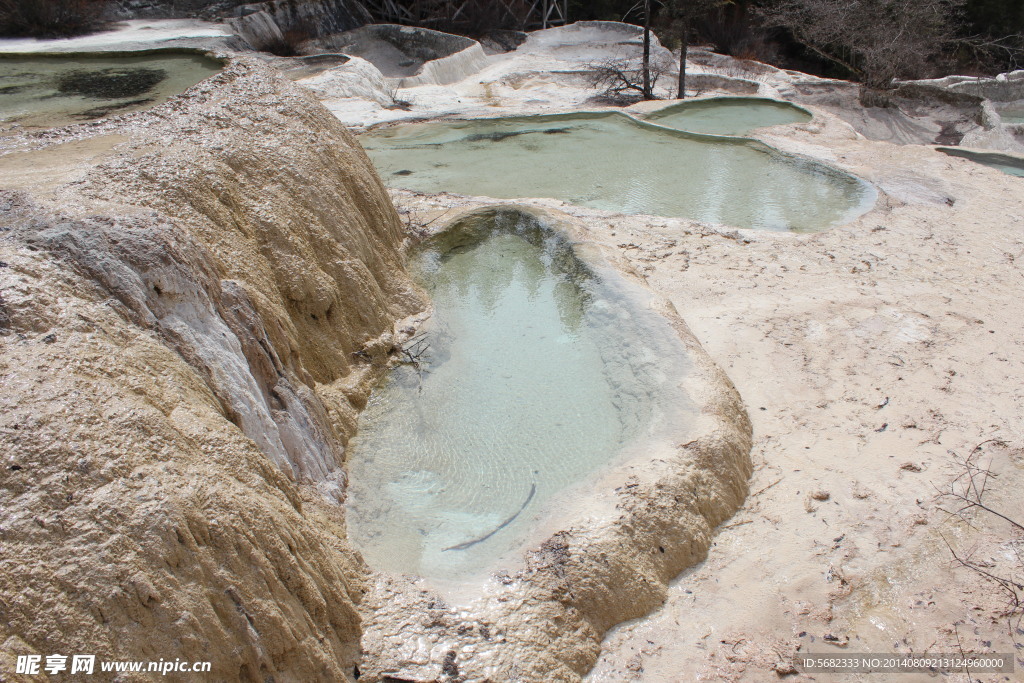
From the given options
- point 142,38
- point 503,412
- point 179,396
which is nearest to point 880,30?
point 142,38

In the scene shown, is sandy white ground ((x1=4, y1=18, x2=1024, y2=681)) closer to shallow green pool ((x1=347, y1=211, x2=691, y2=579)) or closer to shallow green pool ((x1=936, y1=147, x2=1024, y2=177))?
shallow green pool ((x1=347, y1=211, x2=691, y2=579))

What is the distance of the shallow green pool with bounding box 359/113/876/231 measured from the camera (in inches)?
268

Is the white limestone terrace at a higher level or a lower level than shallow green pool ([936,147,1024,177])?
higher

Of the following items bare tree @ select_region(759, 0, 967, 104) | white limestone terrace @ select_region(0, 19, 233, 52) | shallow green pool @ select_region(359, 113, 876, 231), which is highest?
white limestone terrace @ select_region(0, 19, 233, 52)

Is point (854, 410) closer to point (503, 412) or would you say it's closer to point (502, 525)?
point (503, 412)

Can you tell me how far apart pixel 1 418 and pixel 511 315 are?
328cm

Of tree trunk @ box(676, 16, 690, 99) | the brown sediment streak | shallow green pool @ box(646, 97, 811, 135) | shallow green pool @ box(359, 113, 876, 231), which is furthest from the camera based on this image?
tree trunk @ box(676, 16, 690, 99)

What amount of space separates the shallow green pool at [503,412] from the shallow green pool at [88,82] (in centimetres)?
255

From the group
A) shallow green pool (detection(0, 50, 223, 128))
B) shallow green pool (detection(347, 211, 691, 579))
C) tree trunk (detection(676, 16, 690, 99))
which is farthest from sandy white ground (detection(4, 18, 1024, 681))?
tree trunk (detection(676, 16, 690, 99))

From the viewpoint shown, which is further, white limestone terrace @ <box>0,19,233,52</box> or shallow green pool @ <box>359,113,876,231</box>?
white limestone terrace @ <box>0,19,233,52</box>

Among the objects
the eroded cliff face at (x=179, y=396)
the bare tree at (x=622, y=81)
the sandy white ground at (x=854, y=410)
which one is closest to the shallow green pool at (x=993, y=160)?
the sandy white ground at (x=854, y=410)

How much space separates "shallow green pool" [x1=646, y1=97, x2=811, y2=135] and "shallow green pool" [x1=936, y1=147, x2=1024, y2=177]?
6.66 feet

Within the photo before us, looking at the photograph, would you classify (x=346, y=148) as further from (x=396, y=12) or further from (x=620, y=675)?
(x=396, y=12)

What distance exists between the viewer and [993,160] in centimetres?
874
